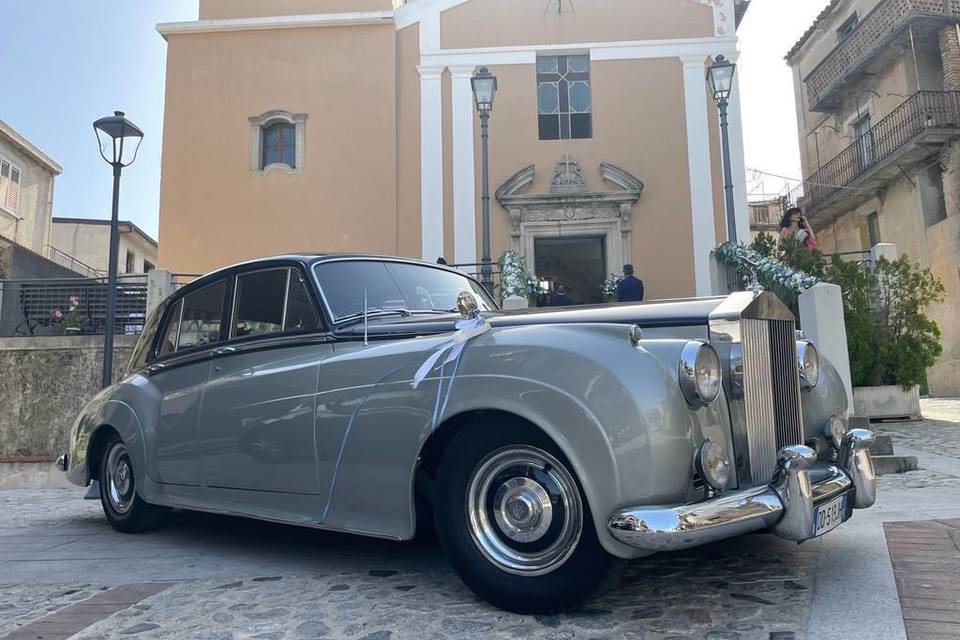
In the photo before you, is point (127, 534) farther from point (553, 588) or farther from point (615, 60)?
point (615, 60)

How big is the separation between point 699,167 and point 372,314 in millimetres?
12348

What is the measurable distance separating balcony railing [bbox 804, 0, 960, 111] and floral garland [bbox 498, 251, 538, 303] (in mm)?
13688

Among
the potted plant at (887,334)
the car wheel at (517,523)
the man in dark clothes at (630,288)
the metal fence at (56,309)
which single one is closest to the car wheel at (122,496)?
the car wheel at (517,523)

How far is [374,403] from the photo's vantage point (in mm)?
2918

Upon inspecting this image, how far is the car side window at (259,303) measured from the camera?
363 centimetres

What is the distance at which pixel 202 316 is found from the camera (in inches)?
163

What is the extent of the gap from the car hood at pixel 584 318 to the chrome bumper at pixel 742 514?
667 millimetres

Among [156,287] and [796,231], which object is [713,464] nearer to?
[796,231]

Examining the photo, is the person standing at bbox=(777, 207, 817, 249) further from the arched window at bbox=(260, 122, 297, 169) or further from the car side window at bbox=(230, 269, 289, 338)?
the arched window at bbox=(260, 122, 297, 169)

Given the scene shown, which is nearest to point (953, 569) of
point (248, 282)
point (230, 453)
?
point (230, 453)

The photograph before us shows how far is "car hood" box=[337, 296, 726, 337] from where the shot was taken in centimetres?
285

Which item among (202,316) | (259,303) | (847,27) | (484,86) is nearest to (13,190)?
(484,86)

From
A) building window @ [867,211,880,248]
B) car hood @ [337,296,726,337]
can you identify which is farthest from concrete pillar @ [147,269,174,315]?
building window @ [867,211,880,248]

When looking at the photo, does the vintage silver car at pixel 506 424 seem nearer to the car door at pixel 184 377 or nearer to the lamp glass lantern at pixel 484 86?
the car door at pixel 184 377
